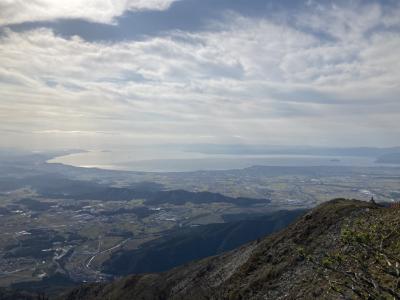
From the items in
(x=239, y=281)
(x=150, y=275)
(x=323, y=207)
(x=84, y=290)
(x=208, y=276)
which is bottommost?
(x=84, y=290)

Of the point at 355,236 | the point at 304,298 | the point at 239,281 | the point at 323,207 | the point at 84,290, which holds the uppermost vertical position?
the point at 355,236

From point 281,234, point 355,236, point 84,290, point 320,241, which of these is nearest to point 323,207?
point 281,234

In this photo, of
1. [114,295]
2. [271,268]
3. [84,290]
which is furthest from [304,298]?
[84,290]

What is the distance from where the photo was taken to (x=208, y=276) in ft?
273

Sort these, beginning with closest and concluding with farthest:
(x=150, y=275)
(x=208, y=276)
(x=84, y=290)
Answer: (x=208, y=276), (x=150, y=275), (x=84, y=290)

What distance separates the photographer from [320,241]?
60.7 meters

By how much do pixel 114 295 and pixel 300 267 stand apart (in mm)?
64970

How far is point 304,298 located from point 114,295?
72.1 meters

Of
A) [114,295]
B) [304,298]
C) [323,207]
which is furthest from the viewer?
[114,295]

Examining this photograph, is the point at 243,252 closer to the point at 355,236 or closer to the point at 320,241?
the point at 320,241

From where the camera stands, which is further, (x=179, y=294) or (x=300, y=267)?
(x=179, y=294)

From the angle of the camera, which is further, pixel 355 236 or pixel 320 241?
pixel 320 241

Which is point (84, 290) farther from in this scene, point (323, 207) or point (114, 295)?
point (323, 207)

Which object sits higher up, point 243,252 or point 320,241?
point 320,241
